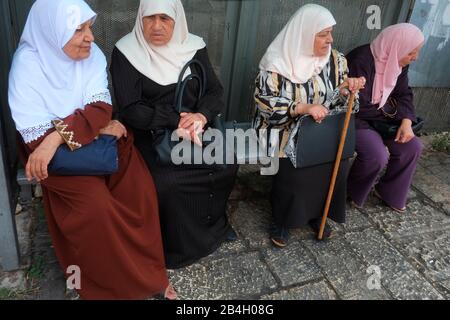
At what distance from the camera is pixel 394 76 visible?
3102mm

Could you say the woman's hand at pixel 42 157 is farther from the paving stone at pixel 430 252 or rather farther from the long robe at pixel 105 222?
the paving stone at pixel 430 252

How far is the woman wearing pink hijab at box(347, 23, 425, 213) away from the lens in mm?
3055

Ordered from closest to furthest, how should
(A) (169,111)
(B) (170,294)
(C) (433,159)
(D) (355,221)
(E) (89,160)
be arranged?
(E) (89,160), (B) (170,294), (A) (169,111), (D) (355,221), (C) (433,159)

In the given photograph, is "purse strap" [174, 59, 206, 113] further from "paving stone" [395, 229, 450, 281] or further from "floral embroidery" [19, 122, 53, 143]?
"paving stone" [395, 229, 450, 281]

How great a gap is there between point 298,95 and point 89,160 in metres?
1.39

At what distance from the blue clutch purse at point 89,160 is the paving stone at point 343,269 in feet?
4.88

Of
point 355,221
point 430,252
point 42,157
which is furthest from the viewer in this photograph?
point 355,221

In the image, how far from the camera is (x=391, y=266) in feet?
9.11

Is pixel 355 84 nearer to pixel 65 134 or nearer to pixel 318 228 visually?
pixel 318 228

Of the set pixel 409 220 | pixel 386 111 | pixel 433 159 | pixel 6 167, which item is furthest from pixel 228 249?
pixel 433 159

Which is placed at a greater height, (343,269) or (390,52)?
(390,52)

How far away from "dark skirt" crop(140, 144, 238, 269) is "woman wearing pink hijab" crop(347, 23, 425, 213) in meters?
1.14

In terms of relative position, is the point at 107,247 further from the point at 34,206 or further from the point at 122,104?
the point at 34,206
